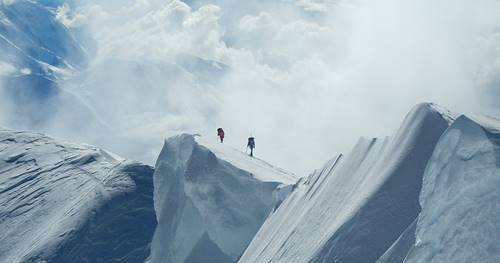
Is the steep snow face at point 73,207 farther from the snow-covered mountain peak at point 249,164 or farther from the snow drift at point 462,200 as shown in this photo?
the snow drift at point 462,200

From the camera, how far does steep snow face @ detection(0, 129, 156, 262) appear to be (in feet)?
254

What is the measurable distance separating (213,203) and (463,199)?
119 ft

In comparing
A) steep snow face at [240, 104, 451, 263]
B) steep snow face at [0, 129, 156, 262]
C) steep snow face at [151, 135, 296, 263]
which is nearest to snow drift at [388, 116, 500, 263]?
steep snow face at [240, 104, 451, 263]

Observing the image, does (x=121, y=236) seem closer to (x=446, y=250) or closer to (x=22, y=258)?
(x=22, y=258)

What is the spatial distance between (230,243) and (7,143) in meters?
54.0

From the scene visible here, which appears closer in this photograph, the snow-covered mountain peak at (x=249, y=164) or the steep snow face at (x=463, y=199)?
the steep snow face at (x=463, y=199)

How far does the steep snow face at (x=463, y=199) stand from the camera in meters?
29.6

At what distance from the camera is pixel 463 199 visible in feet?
103

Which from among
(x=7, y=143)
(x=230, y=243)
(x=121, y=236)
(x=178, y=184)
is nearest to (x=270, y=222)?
(x=230, y=243)

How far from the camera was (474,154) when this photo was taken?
3266cm

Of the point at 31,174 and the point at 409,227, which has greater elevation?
the point at 409,227

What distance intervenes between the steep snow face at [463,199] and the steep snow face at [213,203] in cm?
2662

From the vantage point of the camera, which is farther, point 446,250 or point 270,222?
point 270,222

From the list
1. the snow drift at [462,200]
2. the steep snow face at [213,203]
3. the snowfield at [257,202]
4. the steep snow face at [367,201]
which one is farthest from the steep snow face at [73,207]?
the snow drift at [462,200]
